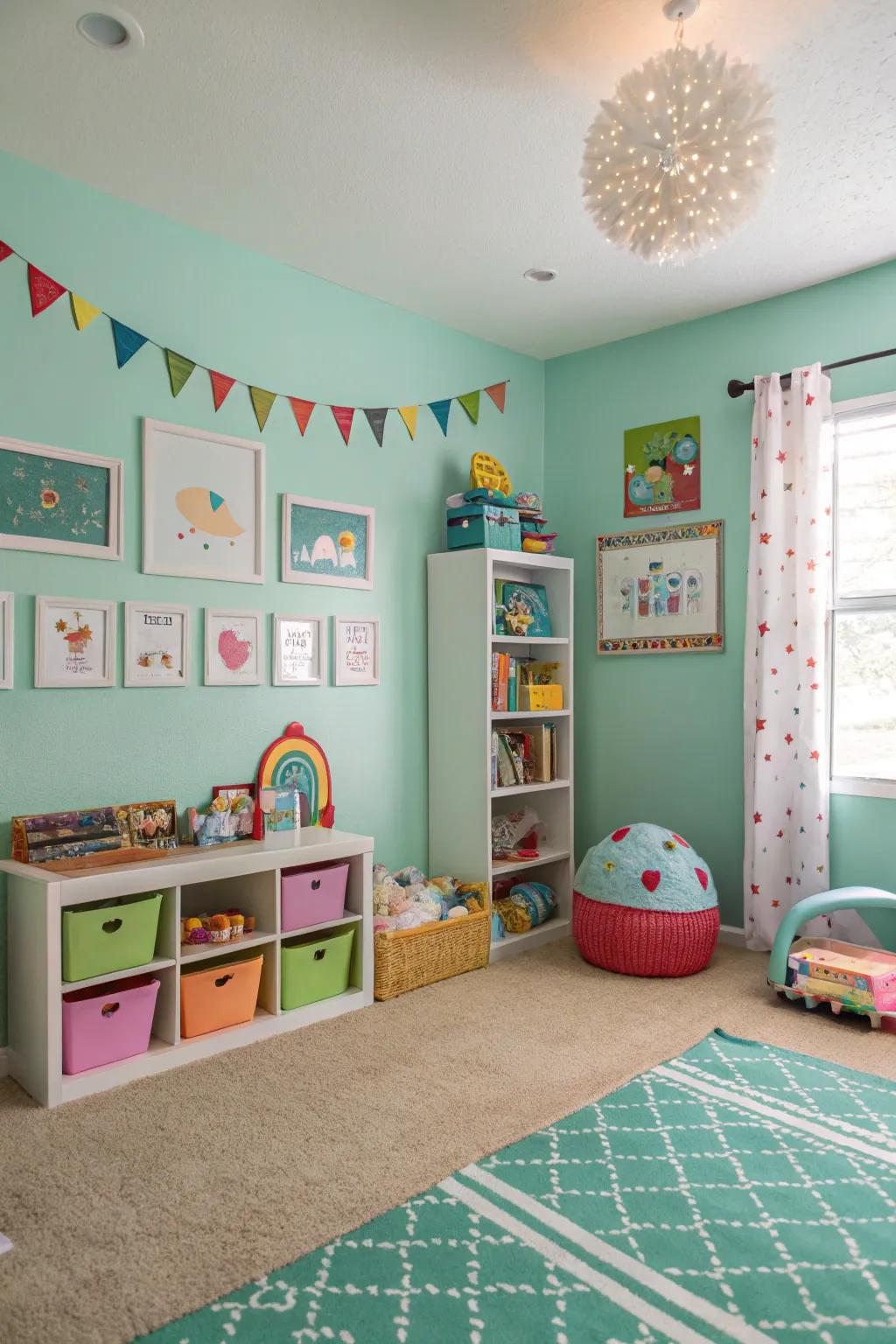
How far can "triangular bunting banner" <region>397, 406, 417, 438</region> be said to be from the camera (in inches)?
148

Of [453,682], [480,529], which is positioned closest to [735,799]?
[453,682]

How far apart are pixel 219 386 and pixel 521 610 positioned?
1.49 meters

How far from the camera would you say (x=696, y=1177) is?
6.58 feet

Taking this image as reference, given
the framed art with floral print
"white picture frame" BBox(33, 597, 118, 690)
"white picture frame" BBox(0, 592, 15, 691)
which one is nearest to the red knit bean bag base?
the framed art with floral print

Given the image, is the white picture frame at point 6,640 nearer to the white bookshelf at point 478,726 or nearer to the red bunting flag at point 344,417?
the red bunting flag at point 344,417

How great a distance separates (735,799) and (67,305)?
3.00 metres

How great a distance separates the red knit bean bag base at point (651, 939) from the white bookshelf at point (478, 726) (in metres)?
0.44

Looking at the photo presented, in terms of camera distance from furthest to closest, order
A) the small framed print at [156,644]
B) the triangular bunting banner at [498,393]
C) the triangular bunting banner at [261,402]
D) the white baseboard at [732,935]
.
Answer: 1. the triangular bunting banner at [498,393]
2. the white baseboard at [732,935]
3. the triangular bunting banner at [261,402]
4. the small framed print at [156,644]

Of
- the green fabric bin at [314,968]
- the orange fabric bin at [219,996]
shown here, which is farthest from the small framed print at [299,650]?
the orange fabric bin at [219,996]

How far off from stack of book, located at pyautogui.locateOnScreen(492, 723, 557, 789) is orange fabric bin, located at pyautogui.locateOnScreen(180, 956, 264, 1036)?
1.32 m

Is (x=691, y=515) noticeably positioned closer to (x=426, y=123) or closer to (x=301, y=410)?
(x=301, y=410)

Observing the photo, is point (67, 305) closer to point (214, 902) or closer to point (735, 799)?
point (214, 902)

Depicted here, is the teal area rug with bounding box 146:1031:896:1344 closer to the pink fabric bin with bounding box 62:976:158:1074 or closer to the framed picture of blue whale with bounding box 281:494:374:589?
the pink fabric bin with bounding box 62:976:158:1074

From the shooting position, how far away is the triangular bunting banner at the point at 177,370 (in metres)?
2.99
